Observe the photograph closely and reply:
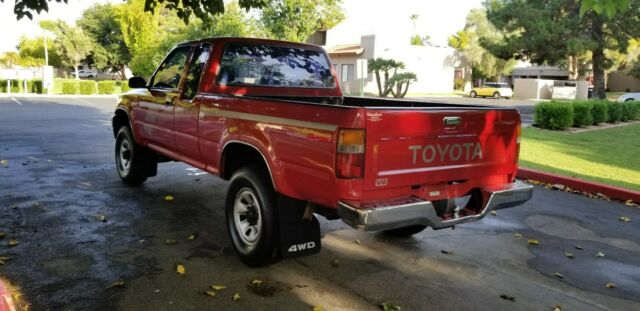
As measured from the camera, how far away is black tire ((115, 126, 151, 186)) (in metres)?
7.06

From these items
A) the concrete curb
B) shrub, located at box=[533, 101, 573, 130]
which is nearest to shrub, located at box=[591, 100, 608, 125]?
shrub, located at box=[533, 101, 573, 130]

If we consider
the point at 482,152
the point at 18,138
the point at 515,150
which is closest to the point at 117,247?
the point at 482,152

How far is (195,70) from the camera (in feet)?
18.1

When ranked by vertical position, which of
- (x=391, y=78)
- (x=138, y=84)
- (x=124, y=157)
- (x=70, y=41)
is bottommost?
(x=124, y=157)

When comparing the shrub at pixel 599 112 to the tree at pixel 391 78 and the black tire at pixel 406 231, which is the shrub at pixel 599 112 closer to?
the black tire at pixel 406 231

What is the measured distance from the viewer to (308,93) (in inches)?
229

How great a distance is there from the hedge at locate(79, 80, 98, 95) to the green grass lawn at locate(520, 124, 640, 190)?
2878 centimetres

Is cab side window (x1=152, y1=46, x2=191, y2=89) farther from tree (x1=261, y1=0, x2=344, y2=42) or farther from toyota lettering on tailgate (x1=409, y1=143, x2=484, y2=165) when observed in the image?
tree (x1=261, y1=0, x2=344, y2=42)

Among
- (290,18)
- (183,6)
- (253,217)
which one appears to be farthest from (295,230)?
(290,18)

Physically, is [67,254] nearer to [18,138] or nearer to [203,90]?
[203,90]

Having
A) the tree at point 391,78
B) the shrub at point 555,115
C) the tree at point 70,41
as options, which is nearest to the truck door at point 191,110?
the shrub at point 555,115

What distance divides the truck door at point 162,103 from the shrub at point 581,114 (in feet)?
48.2

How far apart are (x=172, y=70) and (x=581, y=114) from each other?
1519cm

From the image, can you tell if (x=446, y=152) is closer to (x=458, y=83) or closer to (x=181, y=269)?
(x=181, y=269)
